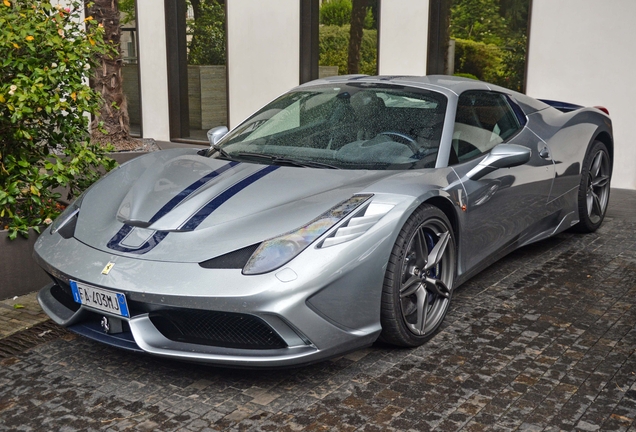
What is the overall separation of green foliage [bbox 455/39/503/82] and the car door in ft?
13.1

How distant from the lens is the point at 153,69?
11.9 m

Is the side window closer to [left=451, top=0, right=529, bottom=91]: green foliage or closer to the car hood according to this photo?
the car hood

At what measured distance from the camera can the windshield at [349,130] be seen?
4.07m

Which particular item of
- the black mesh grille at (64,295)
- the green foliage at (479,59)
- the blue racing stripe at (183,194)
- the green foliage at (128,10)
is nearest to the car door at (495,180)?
the blue racing stripe at (183,194)

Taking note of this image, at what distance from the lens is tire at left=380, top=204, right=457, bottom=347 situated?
348 cm

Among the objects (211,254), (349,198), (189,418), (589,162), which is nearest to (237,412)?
(189,418)

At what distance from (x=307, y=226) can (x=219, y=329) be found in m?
0.60

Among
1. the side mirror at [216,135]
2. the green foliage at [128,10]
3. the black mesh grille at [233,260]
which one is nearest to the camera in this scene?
the black mesh grille at [233,260]

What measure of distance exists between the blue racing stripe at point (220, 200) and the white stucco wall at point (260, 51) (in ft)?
22.2

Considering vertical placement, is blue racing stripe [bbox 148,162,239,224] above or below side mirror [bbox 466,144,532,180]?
below

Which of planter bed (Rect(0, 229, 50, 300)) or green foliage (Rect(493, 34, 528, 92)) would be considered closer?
planter bed (Rect(0, 229, 50, 300))

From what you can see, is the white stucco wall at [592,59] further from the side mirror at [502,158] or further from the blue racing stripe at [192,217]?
the blue racing stripe at [192,217]

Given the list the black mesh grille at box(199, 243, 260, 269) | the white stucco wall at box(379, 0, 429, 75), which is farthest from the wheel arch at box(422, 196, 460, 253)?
the white stucco wall at box(379, 0, 429, 75)

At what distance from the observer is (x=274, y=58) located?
10586 mm
